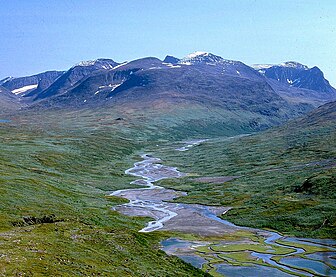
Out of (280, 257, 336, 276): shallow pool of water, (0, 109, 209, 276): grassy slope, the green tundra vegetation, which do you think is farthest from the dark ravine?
(0, 109, 209, 276): grassy slope

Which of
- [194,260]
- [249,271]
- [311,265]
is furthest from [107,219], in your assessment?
[311,265]

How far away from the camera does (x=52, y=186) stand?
15525 cm

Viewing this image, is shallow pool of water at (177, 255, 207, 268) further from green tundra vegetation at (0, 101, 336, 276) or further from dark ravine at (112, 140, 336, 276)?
green tundra vegetation at (0, 101, 336, 276)

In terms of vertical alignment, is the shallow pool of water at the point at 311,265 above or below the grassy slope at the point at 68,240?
below

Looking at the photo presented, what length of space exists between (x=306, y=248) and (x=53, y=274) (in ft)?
197

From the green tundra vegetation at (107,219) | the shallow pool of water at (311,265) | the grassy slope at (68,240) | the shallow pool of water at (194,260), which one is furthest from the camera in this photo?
the shallow pool of water at (194,260)

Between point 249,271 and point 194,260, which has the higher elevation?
point 194,260

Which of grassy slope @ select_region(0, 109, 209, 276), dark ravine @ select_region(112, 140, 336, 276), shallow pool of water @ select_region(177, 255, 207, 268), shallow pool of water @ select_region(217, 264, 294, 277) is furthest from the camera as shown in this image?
shallow pool of water @ select_region(177, 255, 207, 268)

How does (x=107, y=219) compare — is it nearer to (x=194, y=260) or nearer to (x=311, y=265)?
(x=194, y=260)

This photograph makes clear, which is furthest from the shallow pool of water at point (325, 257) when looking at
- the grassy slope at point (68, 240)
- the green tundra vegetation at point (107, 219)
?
the grassy slope at point (68, 240)

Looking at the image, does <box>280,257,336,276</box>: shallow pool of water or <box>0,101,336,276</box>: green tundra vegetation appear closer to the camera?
<box>0,101,336,276</box>: green tundra vegetation

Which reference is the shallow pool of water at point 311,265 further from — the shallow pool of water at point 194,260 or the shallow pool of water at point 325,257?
the shallow pool of water at point 194,260

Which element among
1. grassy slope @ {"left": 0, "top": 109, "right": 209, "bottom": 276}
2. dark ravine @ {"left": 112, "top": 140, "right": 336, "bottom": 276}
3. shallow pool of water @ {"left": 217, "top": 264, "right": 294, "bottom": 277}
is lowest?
dark ravine @ {"left": 112, "top": 140, "right": 336, "bottom": 276}

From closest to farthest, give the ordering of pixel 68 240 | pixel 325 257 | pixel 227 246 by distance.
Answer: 1. pixel 68 240
2. pixel 325 257
3. pixel 227 246
